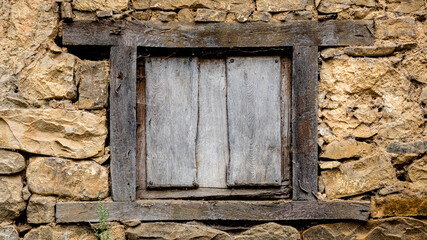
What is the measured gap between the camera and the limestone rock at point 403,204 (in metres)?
2.80

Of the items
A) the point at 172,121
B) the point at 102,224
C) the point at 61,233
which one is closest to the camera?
the point at 102,224

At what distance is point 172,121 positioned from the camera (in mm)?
2914

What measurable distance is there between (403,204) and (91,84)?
2.44m

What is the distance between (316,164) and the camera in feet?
9.29

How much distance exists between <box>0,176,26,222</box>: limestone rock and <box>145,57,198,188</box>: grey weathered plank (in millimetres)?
920

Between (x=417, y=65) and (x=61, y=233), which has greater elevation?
(x=417, y=65)

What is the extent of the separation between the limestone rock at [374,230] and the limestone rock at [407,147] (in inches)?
19.4

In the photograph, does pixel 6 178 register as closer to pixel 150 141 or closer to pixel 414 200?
pixel 150 141

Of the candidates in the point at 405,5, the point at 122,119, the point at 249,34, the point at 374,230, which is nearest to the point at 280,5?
the point at 249,34

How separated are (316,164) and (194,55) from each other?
4.03 ft

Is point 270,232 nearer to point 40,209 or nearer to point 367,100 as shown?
point 367,100

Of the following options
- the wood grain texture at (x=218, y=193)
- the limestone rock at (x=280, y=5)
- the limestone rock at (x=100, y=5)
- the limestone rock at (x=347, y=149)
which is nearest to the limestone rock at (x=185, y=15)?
the limestone rock at (x=100, y=5)

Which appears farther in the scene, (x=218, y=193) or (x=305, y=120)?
(x=218, y=193)

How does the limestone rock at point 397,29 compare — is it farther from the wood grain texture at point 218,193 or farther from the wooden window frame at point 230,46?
the wood grain texture at point 218,193
